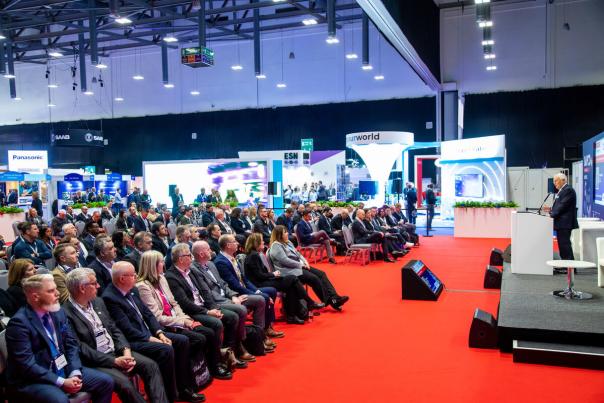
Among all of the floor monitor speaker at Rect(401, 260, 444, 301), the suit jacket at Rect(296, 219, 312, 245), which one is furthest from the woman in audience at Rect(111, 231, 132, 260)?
the suit jacket at Rect(296, 219, 312, 245)

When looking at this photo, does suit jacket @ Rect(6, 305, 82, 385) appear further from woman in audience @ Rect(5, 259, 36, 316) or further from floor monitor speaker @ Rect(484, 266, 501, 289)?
floor monitor speaker @ Rect(484, 266, 501, 289)

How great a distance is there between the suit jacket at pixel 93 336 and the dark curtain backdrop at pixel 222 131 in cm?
2102

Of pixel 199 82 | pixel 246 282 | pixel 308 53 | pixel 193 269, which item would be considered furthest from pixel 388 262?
pixel 199 82

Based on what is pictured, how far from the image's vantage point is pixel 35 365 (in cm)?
291

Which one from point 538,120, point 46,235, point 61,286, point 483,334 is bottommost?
point 483,334

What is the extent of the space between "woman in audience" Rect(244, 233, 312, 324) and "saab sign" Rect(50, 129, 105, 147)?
61.4ft

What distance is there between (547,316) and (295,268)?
2803 millimetres

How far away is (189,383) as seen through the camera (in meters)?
3.92

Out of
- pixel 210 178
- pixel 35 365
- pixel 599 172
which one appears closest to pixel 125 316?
pixel 35 365

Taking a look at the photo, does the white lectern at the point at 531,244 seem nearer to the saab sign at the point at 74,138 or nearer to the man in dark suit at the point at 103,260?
the man in dark suit at the point at 103,260

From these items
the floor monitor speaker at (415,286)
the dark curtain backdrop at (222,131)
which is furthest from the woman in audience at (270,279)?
the dark curtain backdrop at (222,131)

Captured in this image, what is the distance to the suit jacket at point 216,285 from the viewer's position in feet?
16.1

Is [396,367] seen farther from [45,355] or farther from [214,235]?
[214,235]

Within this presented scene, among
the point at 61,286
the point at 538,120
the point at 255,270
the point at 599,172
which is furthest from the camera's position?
the point at 538,120
